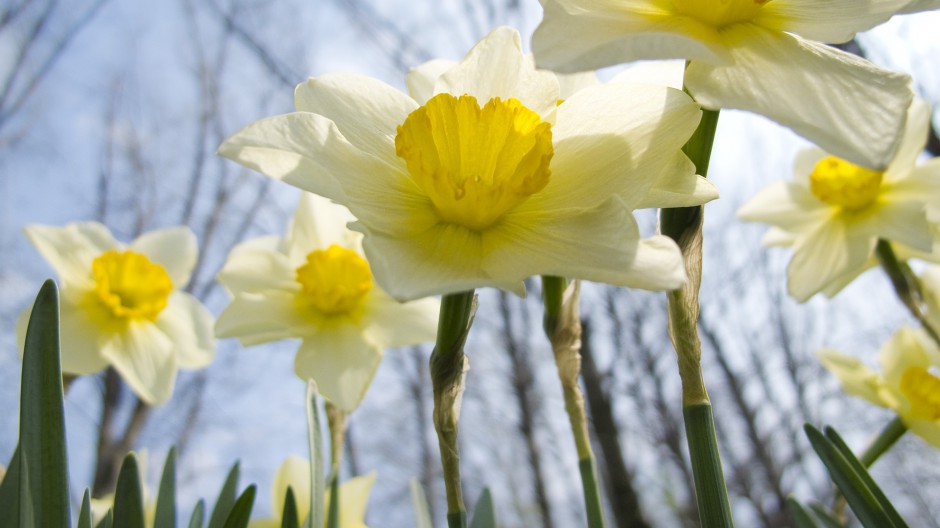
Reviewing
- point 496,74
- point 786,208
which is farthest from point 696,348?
point 786,208

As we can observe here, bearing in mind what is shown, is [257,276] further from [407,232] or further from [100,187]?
[100,187]

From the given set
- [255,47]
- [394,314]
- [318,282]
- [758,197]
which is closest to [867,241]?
[758,197]

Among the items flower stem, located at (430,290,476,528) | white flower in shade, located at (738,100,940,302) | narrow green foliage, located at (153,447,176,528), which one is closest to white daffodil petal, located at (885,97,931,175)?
white flower in shade, located at (738,100,940,302)

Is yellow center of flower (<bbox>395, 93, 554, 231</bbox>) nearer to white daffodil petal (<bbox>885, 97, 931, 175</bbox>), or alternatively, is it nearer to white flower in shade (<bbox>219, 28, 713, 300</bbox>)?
white flower in shade (<bbox>219, 28, 713, 300</bbox>)

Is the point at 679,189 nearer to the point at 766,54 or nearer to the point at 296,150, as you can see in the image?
the point at 766,54

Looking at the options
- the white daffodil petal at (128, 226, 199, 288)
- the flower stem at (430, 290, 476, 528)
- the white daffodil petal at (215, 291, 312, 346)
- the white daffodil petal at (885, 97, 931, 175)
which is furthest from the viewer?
the white daffodil petal at (128, 226, 199, 288)

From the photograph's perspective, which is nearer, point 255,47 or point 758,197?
point 758,197
